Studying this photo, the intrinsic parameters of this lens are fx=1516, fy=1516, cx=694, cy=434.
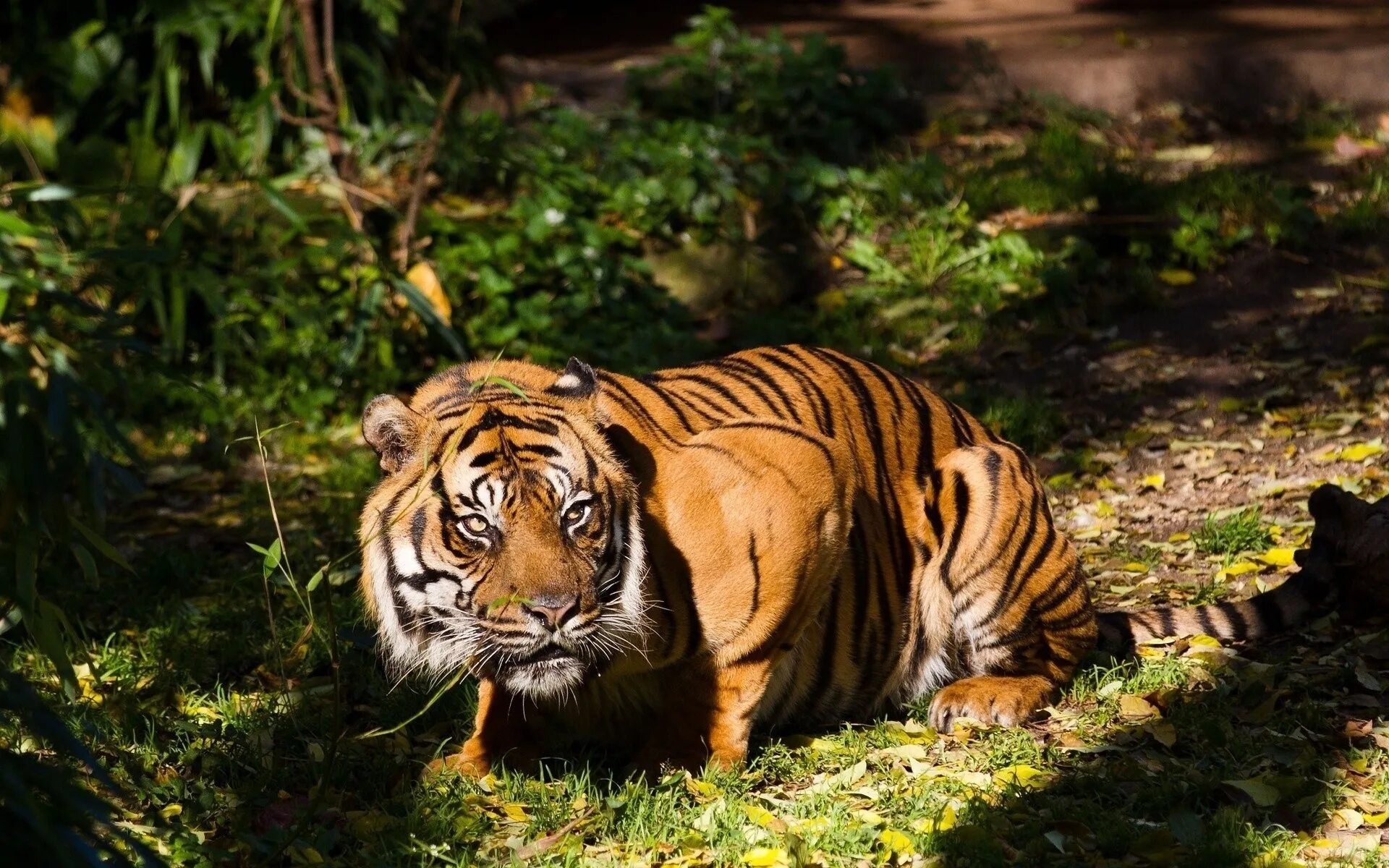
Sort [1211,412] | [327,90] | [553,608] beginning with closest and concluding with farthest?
1. [553,608]
2. [1211,412]
3. [327,90]

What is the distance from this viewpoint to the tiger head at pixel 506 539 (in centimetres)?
→ 315

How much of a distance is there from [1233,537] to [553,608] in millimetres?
2676

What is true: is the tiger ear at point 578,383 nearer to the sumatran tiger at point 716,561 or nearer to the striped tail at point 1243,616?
the sumatran tiger at point 716,561

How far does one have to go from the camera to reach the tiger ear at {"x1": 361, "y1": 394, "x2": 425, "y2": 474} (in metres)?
3.26

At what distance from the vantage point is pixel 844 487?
3.72 meters

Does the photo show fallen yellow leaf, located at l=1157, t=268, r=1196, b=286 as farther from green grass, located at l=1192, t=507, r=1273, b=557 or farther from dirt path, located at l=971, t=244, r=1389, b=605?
green grass, located at l=1192, t=507, r=1273, b=557

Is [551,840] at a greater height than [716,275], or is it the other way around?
[716,275]

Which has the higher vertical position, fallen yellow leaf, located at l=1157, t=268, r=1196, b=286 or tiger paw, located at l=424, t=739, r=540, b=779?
fallen yellow leaf, located at l=1157, t=268, r=1196, b=286

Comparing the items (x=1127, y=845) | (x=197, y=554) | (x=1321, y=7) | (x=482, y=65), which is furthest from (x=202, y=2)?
(x=1321, y=7)

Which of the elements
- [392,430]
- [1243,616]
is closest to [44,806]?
[392,430]

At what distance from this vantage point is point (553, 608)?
10.2 ft

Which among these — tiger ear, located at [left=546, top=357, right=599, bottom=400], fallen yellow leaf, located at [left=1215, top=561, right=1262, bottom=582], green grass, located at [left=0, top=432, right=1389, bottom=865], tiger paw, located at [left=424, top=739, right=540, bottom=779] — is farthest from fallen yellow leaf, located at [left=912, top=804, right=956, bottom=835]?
fallen yellow leaf, located at [left=1215, top=561, right=1262, bottom=582]

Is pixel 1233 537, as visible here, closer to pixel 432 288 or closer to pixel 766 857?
pixel 766 857

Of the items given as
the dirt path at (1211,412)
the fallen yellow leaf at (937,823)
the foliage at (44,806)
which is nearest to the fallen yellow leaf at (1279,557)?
the dirt path at (1211,412)
